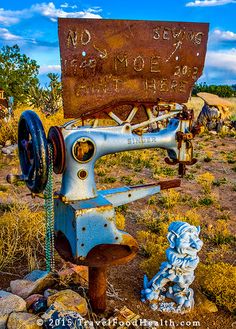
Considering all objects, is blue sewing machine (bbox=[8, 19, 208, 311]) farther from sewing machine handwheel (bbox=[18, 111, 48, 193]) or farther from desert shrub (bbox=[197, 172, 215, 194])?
desert shrub (bbox=[197, 172, 215, 194])

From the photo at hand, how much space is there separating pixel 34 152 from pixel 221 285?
2025mm

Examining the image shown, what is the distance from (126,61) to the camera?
2547 mm

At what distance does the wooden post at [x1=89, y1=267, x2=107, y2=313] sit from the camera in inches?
111

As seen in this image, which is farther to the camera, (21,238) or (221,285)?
(21,238)

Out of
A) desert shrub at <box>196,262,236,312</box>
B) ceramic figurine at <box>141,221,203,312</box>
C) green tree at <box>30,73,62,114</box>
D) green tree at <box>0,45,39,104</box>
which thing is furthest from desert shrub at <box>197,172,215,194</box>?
green tree at <box>0,45,39,104</box>

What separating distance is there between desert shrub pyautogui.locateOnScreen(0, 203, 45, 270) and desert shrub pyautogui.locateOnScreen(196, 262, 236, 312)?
5.53 ft

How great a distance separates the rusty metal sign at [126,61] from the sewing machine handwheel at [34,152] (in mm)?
249

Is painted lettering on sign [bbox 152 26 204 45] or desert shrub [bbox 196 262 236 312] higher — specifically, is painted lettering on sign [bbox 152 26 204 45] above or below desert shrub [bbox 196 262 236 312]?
above

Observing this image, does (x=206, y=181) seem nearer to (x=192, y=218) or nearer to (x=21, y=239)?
(x=192, y=218)

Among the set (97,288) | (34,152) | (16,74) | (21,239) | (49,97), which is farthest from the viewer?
(16,74)

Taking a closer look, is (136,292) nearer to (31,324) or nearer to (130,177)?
(31,324)

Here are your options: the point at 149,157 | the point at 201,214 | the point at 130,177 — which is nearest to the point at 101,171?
the point at 130,177

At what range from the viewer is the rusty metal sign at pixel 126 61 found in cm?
241

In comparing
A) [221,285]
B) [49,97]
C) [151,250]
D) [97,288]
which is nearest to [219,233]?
[151,250]
